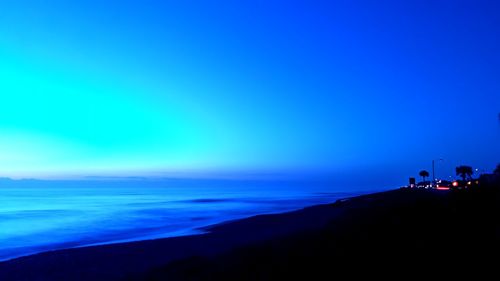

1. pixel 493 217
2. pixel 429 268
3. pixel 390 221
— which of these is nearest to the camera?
pixel 429 268

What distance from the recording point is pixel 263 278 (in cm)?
994

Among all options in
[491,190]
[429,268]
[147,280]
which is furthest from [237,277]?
[491,190]

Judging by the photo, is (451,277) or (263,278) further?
(263,278)

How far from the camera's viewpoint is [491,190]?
2189 cm

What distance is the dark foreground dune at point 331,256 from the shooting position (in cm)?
995

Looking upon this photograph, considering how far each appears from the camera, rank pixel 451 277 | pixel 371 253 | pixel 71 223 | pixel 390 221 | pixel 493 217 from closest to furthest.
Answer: pixel 451 277 < pixel 371 253 < pixel 493 217 < pixel 390 221 < pixel 71 223

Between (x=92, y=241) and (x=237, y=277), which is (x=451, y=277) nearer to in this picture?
(x=237, y=277)

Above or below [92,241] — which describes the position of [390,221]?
above

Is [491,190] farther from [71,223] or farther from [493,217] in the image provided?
[71,223]

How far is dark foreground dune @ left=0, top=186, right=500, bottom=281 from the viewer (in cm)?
995

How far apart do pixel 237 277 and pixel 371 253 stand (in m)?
3.63

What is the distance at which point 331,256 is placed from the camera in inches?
445

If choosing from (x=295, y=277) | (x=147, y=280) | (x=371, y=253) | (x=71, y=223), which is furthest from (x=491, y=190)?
(x=71, y=223)

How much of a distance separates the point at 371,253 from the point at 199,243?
981 centimetres
